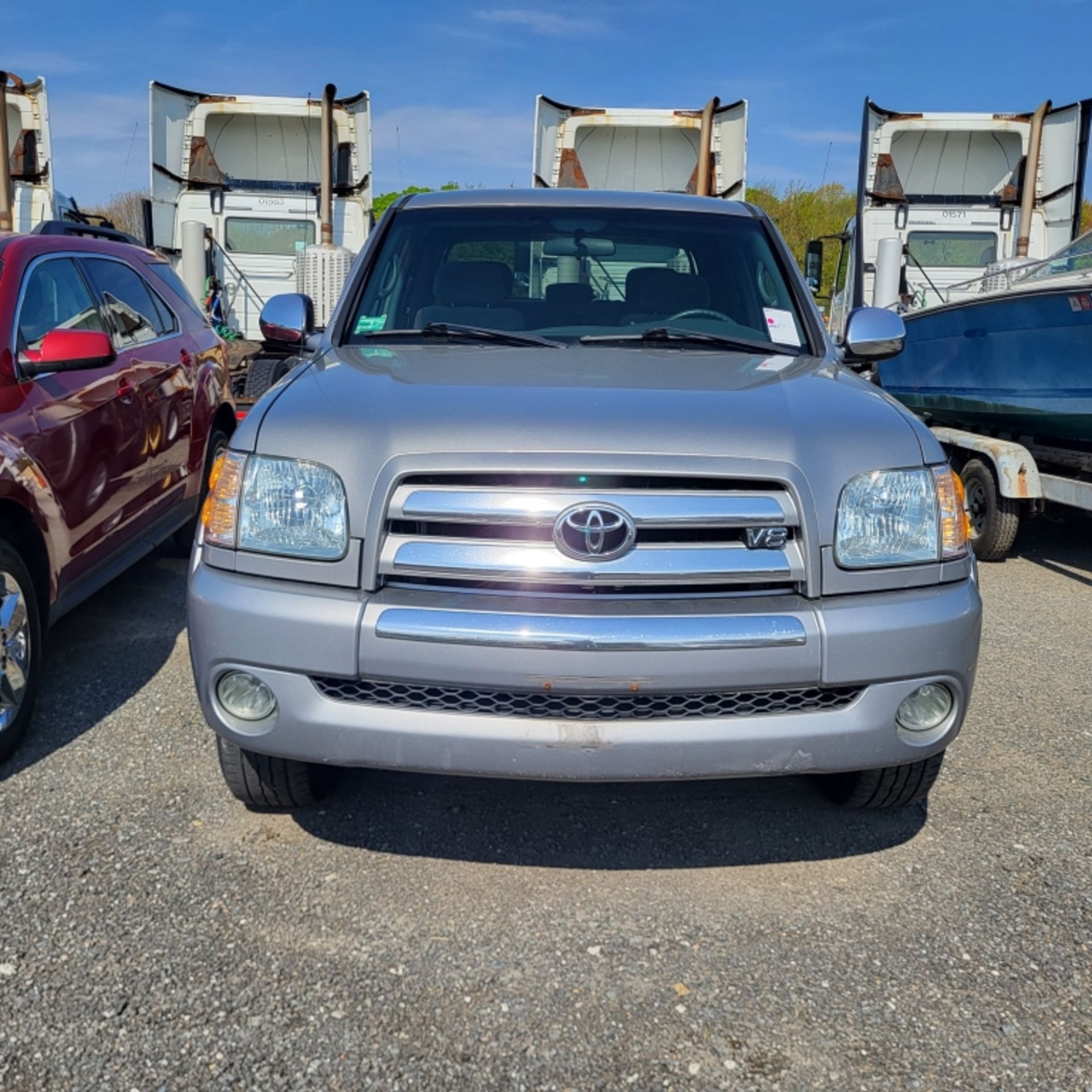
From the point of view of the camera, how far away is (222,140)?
38.5 feet

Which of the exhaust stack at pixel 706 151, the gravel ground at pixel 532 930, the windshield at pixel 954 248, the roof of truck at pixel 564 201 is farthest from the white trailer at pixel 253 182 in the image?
the gravel ground at pixel 532 930

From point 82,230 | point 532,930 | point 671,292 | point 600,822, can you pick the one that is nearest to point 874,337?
point 671,292

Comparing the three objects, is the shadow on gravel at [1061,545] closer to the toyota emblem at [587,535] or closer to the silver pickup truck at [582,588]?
the silver pickup truck at [582,588]

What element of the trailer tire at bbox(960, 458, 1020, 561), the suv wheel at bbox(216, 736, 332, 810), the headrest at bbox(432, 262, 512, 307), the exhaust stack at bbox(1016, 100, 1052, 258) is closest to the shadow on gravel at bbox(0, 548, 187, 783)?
the suv wheel at bbox(216, 736, 332, 810)

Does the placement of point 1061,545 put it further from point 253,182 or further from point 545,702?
point 253,182

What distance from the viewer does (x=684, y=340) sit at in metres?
3.55

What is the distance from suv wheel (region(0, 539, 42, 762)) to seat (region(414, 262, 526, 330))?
1526 millimetres

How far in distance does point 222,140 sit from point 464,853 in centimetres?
1069

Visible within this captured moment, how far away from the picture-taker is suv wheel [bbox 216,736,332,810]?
9.58 ft

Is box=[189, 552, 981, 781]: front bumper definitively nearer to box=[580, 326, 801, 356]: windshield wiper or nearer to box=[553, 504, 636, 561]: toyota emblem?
box=[553, 504, 636, 561]: toyota emblem

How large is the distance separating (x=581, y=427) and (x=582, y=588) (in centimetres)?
39

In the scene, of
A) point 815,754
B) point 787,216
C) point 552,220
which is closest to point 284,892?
point 815,754

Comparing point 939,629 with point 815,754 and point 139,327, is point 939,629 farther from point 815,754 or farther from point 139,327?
point 139,327

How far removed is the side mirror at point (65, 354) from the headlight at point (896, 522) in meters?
2.73
